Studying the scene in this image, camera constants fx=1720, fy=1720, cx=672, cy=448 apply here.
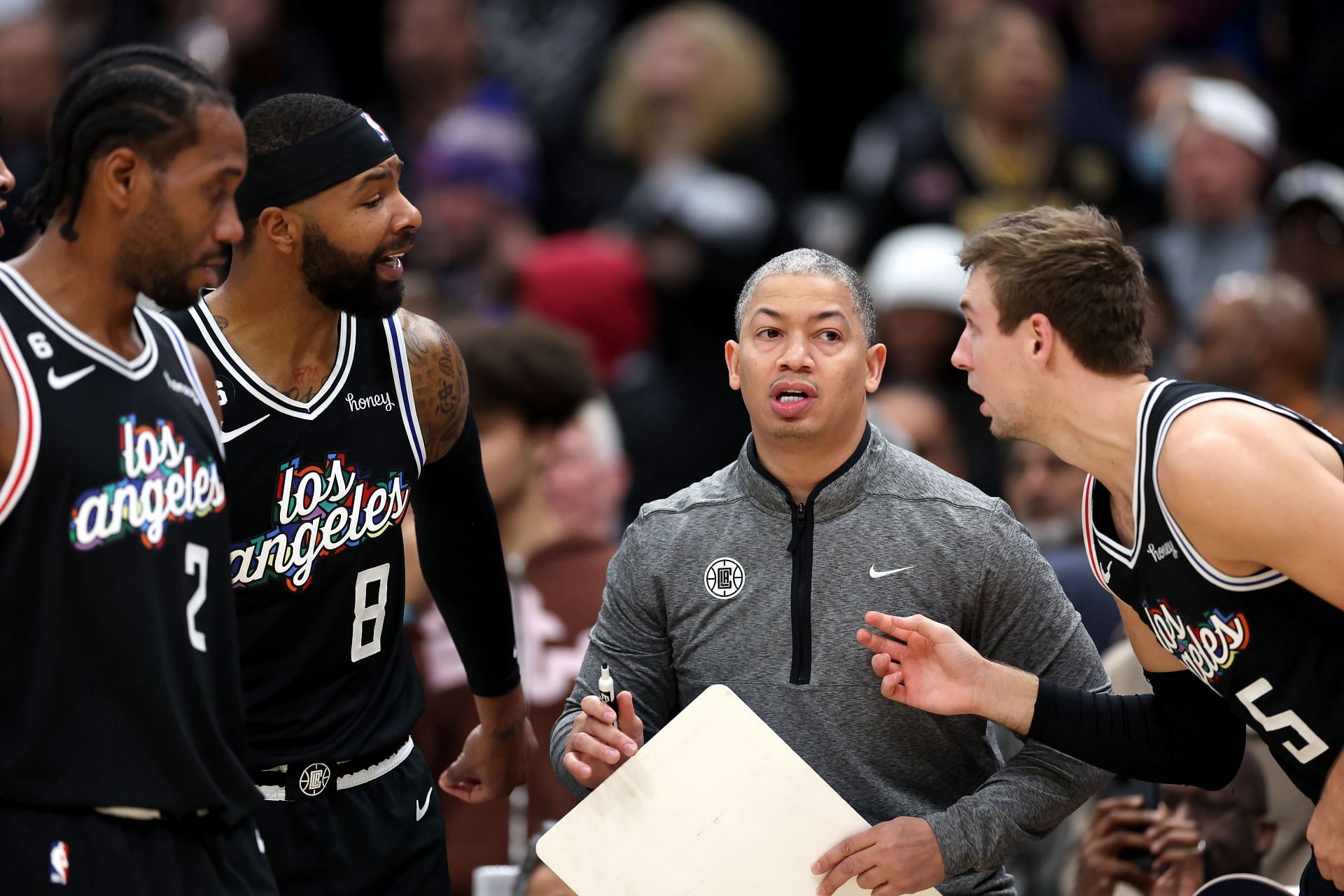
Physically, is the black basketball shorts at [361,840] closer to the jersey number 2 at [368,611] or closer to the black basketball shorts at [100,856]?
the jersey number 2 at [368,611]

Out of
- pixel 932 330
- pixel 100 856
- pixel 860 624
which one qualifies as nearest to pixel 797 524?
pixel 860 624

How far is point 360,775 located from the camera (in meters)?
4.00

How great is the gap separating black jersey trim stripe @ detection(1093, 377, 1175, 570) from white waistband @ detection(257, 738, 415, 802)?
5.73ft

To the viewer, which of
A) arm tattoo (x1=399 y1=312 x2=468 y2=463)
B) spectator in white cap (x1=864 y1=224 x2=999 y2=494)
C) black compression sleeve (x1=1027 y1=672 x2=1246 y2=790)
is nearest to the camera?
black compression sleeve (x1=1027 y1=672 x2=1246 y2=790)

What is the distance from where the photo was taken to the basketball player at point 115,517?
9.87ft

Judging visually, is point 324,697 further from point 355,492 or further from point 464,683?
point 464,683

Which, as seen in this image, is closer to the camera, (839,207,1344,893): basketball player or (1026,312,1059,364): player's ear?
(839,207,1344,893): basketball player

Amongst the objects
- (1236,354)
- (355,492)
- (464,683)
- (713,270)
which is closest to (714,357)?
(713,270)

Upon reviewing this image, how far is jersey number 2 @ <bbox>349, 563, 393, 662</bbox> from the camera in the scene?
3947 mm

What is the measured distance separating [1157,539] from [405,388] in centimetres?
174

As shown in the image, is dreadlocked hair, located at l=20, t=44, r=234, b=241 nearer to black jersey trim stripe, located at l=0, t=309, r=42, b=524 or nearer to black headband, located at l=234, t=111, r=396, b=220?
black jersey trim stripe, located at l=0, t=309, r=42, b=524

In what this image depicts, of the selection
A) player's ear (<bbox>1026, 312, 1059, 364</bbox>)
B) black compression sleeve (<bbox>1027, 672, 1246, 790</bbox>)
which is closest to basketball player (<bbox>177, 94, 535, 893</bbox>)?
player's ear (<bbox>1026, 312, 1059, 364</bbox>)

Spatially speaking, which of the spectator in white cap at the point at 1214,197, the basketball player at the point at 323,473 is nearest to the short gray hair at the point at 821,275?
the basketball player at the point at 323,473

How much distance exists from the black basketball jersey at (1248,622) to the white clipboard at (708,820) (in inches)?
31.0
